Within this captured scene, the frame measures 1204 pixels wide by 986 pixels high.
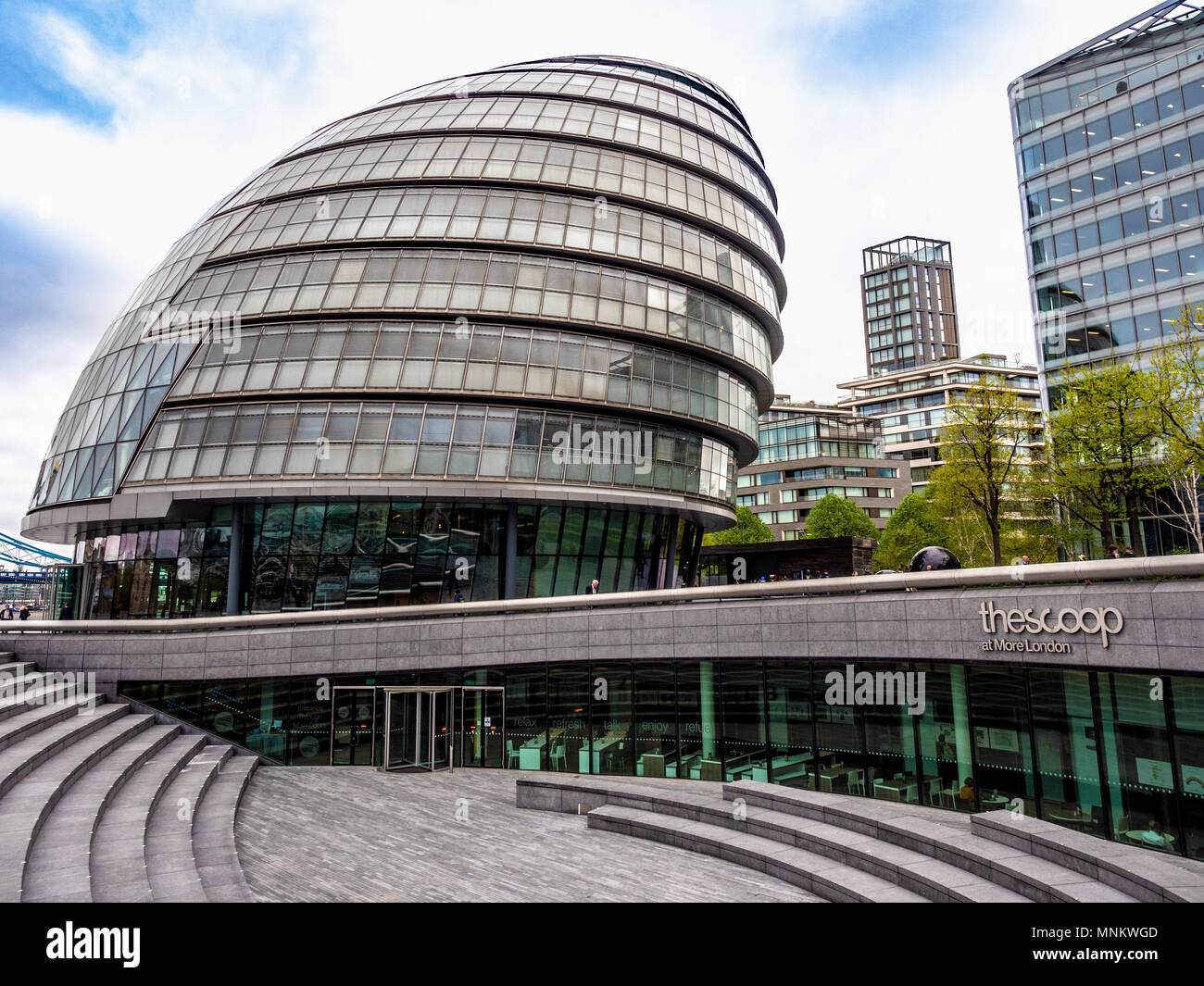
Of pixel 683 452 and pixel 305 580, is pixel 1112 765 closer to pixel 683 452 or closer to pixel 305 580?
pixel 683 452

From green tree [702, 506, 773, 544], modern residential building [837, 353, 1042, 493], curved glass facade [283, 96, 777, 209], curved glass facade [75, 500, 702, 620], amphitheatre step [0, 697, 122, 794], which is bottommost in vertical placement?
amphitheatre step [0, 697, 122, 794]

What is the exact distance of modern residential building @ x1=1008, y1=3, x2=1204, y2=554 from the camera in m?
49.7

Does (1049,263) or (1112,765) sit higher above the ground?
(1049,263)

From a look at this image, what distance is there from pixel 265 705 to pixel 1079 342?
5681 centimetres

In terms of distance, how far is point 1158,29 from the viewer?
54688 millimetres

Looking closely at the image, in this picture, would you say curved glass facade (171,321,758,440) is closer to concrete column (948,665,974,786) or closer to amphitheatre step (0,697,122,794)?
amphitheatre step (0,697,122,794)

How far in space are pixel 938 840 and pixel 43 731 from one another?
21.4m

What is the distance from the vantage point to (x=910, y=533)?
7569cm

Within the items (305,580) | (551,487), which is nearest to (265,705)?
(305,580)

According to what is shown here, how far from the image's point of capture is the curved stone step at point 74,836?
34.6 ft

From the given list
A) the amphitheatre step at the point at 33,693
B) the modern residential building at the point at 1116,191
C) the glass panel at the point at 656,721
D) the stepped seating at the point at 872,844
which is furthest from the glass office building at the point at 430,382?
the modern residential building at the point at 1116,191

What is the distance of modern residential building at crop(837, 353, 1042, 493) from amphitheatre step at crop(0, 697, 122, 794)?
119 m

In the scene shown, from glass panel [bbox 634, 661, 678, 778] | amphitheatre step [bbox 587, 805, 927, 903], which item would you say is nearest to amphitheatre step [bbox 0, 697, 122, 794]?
amphitheatre step [bbox 587, 805, 927, 903]

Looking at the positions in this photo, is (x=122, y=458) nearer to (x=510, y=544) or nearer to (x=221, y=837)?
(x=510, y=544)
